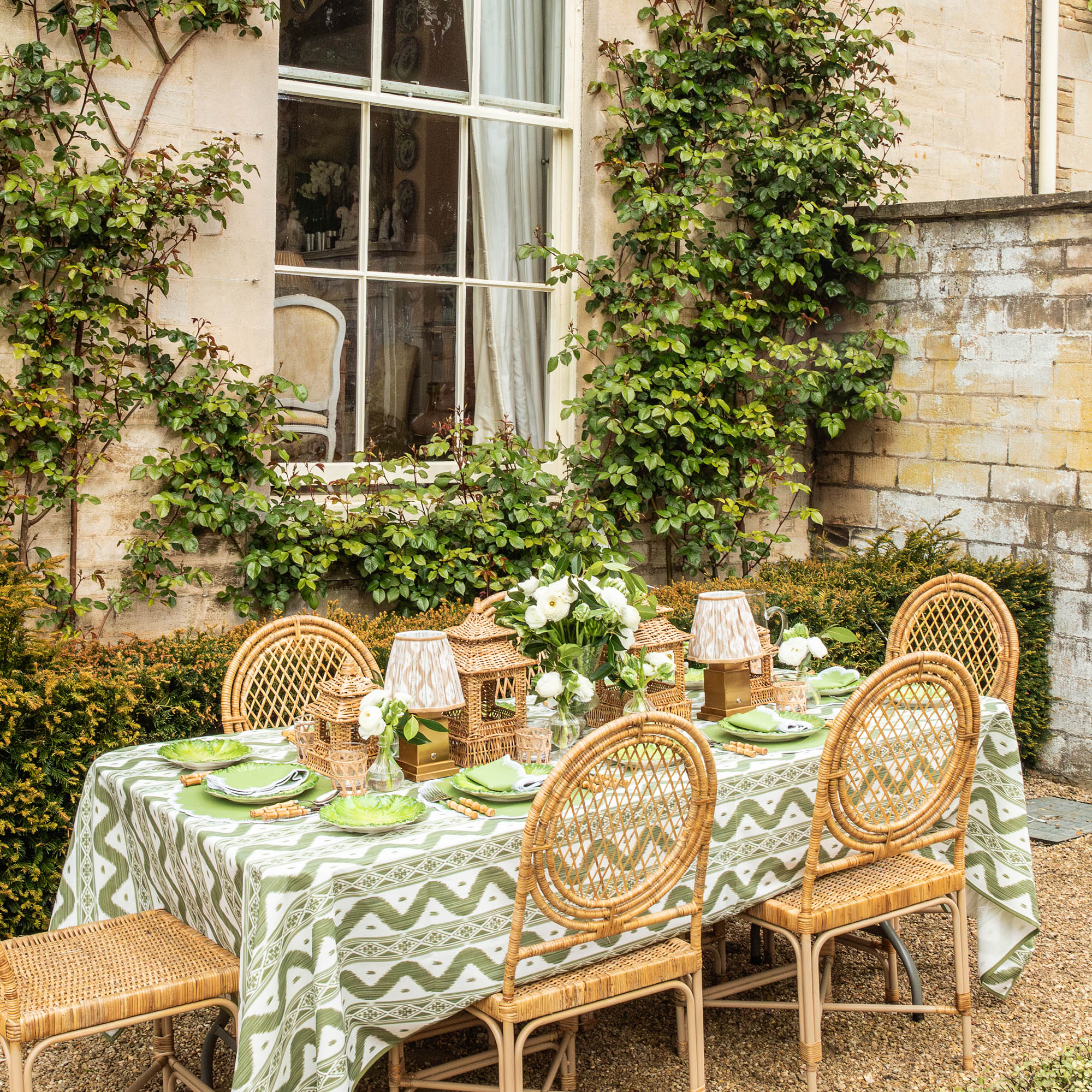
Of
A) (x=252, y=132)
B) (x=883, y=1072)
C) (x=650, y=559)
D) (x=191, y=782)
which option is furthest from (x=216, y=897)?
(x=650, y=559)

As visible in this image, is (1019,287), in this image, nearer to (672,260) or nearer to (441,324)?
(672,260)

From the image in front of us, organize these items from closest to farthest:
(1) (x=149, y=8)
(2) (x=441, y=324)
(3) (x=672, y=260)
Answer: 1. (1) (x=149, y=8)
2. (2) (x=441, y=324)
3. (3) (x=672, y=260)

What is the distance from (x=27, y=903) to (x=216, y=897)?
1.07 metres

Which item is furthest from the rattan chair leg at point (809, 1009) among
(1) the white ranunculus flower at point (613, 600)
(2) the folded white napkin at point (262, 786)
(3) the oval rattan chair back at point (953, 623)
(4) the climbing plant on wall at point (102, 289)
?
(4) the climbing plant on wall at point (102, 289)

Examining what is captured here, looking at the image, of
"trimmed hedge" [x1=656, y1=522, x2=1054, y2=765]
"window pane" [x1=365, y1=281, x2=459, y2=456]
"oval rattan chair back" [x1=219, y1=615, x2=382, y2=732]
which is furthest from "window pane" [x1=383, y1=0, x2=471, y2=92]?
"oval rattan chair back" [x1=219, y1=615, x2=382, y2=732]

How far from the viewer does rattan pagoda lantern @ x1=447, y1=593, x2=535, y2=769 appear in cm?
283

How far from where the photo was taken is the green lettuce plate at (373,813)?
2.45 meters

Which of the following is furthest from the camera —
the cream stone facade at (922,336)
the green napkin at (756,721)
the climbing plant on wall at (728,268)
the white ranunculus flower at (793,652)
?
the climbing plant on wall at (728,268)

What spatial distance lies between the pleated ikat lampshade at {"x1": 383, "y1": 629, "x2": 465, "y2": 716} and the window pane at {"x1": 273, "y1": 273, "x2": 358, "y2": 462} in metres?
2.33

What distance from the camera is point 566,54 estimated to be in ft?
18.3

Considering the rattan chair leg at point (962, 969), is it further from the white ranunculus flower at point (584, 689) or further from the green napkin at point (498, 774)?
the green napkin at point (498, 774)

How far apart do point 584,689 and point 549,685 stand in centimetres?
8

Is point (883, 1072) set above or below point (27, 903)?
below

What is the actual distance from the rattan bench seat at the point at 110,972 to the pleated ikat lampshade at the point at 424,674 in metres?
0.65
